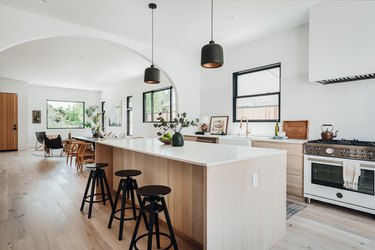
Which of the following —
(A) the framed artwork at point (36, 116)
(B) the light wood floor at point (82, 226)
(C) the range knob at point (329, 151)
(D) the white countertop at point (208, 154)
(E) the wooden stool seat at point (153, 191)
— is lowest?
(B) the light wood floor at point (82, 226)

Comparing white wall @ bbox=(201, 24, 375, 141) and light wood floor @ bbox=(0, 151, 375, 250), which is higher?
white wall @ bbox=(201, 24, 375, 141)

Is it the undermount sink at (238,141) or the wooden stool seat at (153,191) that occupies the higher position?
the undermount sink at (238,141)

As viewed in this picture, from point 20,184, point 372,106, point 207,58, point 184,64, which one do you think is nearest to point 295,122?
point 372,106

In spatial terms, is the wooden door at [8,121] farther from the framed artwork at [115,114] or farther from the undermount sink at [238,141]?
the undermount sink at [238,141]

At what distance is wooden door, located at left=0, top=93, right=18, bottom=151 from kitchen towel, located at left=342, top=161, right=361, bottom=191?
10.9m

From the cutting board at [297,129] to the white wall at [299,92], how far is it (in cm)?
10

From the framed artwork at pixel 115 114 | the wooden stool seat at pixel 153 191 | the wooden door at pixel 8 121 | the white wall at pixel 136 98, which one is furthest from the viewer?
the framed artwork at pixel 115 114

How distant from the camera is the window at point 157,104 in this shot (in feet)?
22.6

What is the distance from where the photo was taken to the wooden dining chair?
17.9ft

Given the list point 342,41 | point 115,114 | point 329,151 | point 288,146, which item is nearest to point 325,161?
point 329,151

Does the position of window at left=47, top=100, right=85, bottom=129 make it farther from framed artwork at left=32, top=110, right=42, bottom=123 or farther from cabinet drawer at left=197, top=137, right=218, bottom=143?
cabinet drawer at left=197, top=137, right=218, bottom=143

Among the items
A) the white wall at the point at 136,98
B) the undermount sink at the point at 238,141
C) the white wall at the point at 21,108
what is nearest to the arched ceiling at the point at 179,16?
the undermount sink at the point at 238,141

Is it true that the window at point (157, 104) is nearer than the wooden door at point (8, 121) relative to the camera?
Yes

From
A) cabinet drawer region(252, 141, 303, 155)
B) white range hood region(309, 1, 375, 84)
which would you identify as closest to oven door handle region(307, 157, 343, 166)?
cabinet drawer region(252, 141, 303, 155)
